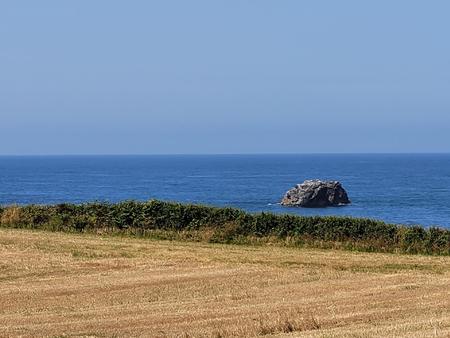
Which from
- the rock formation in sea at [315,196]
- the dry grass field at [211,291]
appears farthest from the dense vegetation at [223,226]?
the rock formation in sea at [315,196]

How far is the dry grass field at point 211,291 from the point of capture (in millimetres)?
20891

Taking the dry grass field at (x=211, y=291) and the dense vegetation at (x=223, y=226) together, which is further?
the dense vegetation at (x=223, y=226)

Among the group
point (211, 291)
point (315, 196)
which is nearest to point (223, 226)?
point (211, 291)

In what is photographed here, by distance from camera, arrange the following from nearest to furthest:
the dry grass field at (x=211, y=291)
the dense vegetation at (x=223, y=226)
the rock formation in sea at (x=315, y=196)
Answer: the dry grass field at (x=211, y=291), the dense vegetation at (x=223, y=226), the rock formation in sea at (x=315, y=196)

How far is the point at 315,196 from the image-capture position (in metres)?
114

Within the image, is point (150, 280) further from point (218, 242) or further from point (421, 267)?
point (218, 242)

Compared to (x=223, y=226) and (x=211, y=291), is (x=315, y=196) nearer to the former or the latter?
(x=223, y=226)

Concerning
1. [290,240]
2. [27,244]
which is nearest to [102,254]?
[27,244]

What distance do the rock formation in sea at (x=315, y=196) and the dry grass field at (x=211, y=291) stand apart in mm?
73101

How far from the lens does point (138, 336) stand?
20.2 m

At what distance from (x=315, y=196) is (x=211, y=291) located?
87.0 metres

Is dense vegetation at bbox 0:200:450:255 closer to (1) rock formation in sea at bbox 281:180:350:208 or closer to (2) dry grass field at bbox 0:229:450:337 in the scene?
(2) dry grass field at bbox 0:229:450:337

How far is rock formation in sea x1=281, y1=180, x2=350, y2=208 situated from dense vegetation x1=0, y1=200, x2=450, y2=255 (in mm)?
65982

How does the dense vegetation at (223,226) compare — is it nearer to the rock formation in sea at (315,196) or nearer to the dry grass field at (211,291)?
the dry grass field at (211,291)
